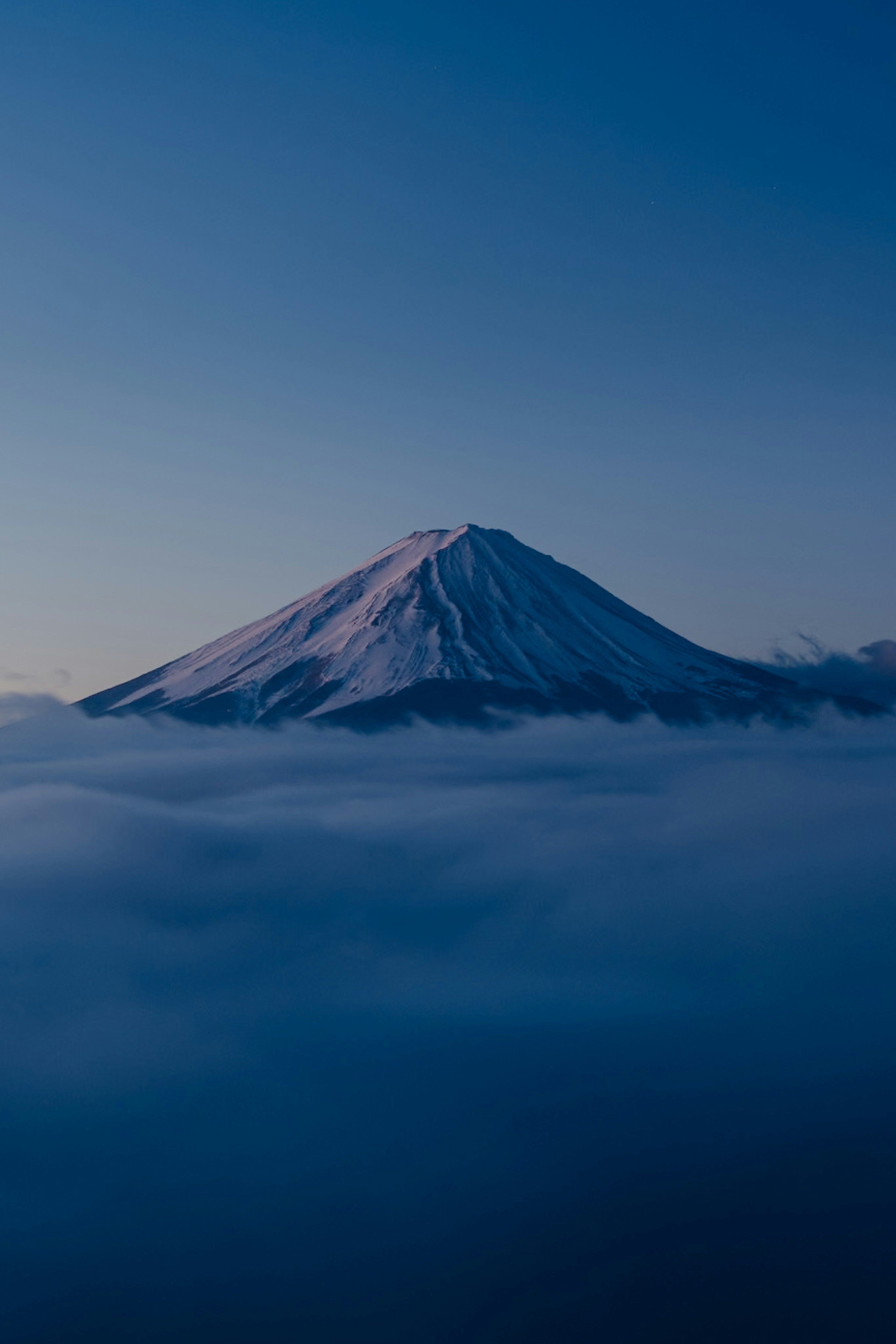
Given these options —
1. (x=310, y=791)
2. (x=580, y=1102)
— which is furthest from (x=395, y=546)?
(x=580, y=1102)

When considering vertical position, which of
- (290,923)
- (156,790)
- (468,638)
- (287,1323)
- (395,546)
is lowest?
(287,1323)

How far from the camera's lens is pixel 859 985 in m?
130

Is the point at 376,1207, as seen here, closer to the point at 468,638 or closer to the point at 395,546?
the point at 468,638

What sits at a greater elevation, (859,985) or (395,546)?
(395,546)

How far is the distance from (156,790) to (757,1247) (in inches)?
4744

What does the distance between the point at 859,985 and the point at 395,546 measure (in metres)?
77.5

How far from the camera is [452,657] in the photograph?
123938 mm

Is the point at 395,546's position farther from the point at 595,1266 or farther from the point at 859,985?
the point at 595,1266

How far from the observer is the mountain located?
121 m

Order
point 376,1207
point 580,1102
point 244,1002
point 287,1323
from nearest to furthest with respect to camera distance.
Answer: point 287,1323 < point 376,1207 < point 580,1102 < point 244,1002

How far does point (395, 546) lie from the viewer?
5423 inches

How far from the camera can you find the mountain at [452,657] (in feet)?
396

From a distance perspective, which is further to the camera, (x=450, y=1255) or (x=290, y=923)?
(x=290, y=923)

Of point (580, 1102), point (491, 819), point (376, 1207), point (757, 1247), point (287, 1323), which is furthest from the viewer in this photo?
point (491, 819)
